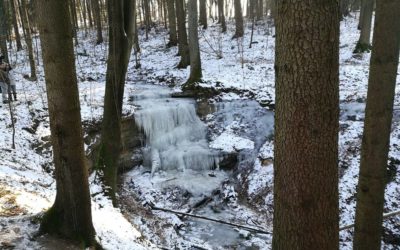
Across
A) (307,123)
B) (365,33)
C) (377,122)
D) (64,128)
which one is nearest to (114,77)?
(64,128)

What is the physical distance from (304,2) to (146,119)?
10.4m

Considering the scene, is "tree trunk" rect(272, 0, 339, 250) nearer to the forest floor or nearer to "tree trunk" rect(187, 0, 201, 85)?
the forest floor

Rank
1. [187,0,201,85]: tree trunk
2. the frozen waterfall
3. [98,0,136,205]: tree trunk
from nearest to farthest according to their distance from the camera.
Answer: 1. [98,0,136,205]: tree trunk
2. the frozen waterfall
3. [187,0,201,85]: tree trunk

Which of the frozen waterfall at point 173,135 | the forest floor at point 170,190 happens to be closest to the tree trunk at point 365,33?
the forest floor at point 170,190

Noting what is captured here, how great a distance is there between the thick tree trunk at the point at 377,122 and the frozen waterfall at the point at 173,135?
6.99 metres

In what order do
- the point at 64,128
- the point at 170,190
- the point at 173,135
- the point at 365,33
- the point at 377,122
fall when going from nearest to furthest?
the point at 64,128
the point at 377,122
the point at 170,190
the point at 173,135
the point at 365,33

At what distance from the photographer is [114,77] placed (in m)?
6.63

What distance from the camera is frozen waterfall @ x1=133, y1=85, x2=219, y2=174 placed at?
11.3 m

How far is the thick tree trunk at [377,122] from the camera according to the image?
3861mm

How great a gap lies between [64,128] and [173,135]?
28.5 ft

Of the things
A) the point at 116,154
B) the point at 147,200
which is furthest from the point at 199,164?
the point at 116,154

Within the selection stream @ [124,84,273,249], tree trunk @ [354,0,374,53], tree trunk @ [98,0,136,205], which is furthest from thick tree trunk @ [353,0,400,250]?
tree trunk @ [354,0,374,53]

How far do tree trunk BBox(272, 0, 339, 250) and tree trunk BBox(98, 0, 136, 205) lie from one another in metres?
3.61

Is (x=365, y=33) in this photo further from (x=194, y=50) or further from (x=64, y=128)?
(x=64, y=128)
